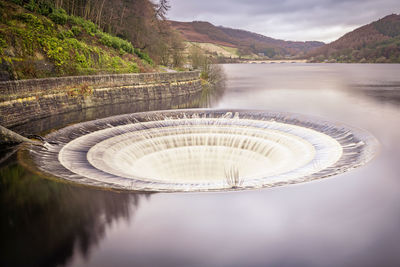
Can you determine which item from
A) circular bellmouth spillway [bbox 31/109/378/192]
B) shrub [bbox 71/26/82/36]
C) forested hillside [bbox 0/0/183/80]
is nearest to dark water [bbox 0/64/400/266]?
circular bellmouth spillway [bbox 31/109/378/192]

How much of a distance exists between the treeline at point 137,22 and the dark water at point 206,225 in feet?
95.8

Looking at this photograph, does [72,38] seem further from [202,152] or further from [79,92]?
[202,152]

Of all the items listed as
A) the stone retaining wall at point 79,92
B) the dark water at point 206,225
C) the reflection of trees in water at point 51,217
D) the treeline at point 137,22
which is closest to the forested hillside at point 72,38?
the treeline at point 137,22

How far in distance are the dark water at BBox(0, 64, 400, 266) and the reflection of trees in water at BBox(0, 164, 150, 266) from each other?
0.02 m

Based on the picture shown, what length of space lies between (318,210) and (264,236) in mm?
1725

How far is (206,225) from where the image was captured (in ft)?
23.9

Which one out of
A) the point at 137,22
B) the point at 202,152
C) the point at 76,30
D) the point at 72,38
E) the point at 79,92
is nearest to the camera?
the point at 202,152

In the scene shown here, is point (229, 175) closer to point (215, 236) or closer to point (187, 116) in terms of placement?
point (215, 236)

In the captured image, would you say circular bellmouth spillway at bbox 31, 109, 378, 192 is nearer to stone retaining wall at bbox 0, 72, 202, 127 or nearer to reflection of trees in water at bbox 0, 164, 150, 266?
reflection of trees in water at bbox 0, 164, 150, 266

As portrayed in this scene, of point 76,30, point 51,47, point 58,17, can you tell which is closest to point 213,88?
point 76,30

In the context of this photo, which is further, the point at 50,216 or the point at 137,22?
the point at 137,22

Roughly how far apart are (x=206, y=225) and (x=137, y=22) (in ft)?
124

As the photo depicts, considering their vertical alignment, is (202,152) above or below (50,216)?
below

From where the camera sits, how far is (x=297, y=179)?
31.6 feet
